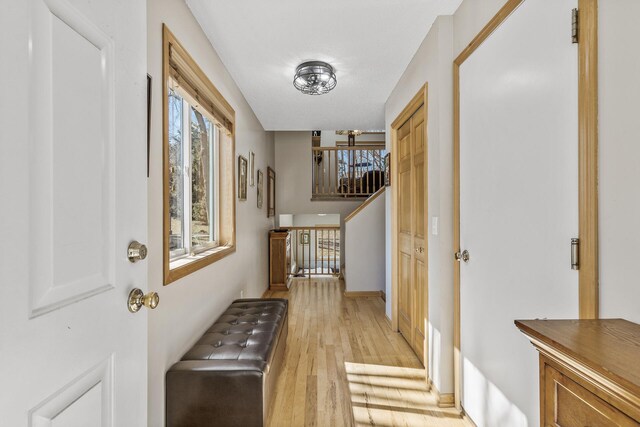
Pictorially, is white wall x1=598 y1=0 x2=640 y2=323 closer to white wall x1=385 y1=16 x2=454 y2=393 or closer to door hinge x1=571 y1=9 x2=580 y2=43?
door hinge x1=571 y1=9 x2=580 y2=43

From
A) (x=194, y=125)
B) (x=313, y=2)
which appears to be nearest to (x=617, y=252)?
(x=313, y=2)

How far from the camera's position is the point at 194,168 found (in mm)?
2461

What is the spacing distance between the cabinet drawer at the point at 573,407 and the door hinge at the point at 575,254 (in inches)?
19.0

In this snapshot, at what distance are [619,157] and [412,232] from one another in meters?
1.95

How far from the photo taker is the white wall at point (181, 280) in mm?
1542

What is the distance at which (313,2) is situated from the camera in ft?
6.35

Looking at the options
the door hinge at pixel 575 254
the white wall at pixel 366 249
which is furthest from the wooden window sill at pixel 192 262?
the white wall at pixel 366 249

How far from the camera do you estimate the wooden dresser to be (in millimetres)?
550

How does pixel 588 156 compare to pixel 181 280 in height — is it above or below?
above

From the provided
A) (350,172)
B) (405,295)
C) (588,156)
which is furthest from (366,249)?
(588,156)

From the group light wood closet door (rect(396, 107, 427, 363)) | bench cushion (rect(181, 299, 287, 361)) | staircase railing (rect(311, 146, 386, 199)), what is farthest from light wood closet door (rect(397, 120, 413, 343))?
staircase railing (rect(311, 146, 386, 199))

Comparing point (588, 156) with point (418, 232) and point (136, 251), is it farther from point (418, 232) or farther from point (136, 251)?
point (418, 232)

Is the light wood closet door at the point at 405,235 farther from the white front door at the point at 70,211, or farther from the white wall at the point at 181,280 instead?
the white front door at the point at 70,211

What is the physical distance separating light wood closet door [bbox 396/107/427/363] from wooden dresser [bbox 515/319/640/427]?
1.60m
